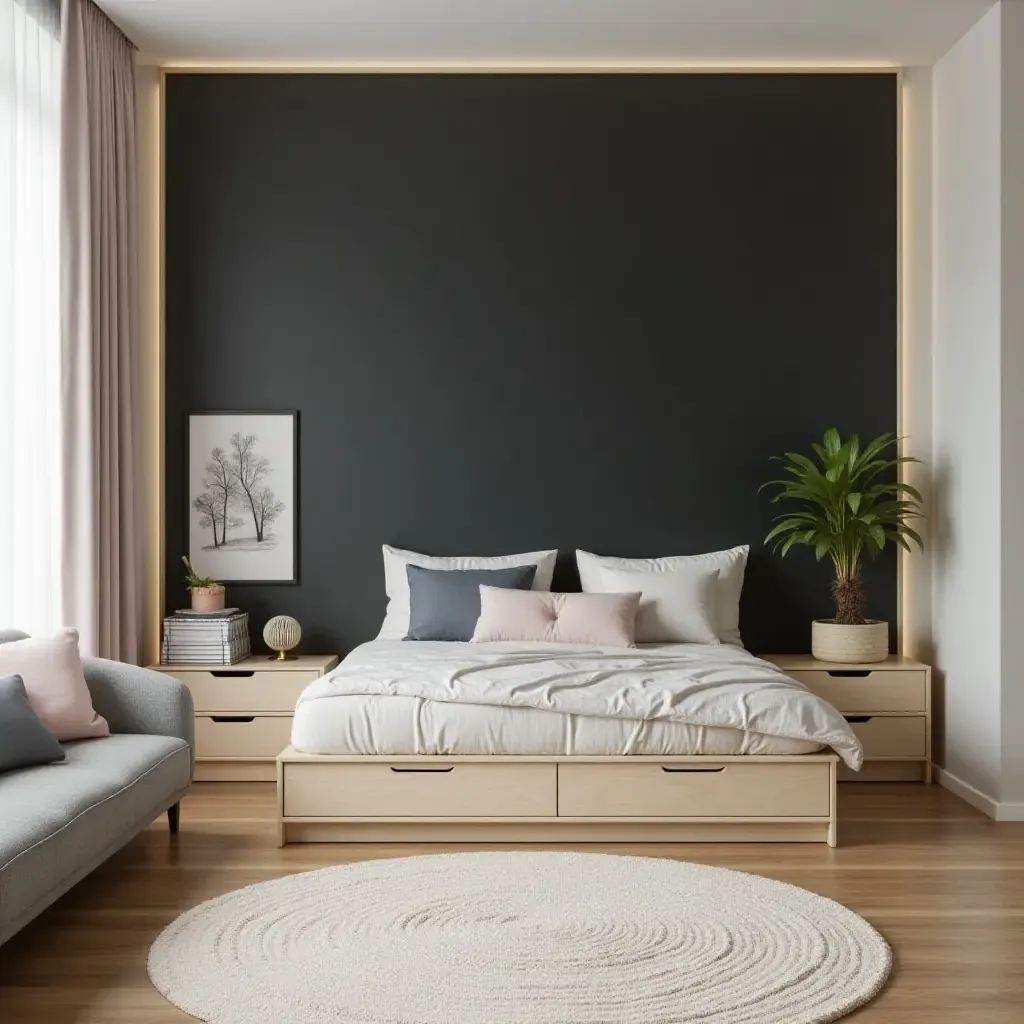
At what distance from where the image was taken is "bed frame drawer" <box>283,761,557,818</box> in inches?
160

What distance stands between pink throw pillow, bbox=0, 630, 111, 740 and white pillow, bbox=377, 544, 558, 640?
1620 mm

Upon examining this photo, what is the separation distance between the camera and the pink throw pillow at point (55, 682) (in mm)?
3756

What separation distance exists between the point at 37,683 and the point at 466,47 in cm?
328

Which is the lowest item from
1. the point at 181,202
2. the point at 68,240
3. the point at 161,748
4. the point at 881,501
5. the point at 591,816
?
the point at 591,816

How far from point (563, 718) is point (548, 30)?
296cm

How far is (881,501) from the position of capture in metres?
5.46

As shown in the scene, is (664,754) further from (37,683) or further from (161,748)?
(37,683)

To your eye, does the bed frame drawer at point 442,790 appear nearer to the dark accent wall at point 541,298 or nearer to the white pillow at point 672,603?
the white pillow at point 672,603

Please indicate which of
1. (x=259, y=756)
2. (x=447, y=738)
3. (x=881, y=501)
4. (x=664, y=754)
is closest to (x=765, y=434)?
(x=881, y=501)

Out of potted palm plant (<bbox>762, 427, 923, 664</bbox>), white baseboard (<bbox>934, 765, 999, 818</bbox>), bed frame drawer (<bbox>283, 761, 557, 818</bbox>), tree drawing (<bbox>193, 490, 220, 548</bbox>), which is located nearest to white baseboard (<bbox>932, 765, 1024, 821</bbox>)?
white baseboard (<bbox>934, 765, 999, 818</bbox>)

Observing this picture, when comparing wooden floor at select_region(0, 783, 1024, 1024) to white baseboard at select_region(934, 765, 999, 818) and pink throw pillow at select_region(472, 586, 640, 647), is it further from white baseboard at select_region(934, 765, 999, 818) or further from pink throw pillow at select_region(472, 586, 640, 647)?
pink throw pillow at select_region(472, 586, 640, 647)

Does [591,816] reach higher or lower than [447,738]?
lower

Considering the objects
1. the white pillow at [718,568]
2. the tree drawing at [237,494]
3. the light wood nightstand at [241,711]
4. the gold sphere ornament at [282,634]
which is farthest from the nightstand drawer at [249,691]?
the white pillow at [718,568]

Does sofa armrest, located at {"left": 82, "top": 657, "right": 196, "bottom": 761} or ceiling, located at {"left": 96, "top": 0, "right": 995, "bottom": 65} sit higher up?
ceiling, located at {"left": 96, "top": 0, "right": 995, "bottom": 65}
